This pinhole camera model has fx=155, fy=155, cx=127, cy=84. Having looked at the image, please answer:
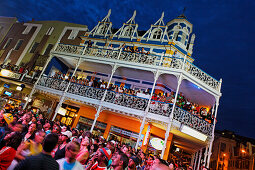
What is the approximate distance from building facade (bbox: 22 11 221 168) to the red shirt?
30.0 ft

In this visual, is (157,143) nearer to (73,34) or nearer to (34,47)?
(73,34)

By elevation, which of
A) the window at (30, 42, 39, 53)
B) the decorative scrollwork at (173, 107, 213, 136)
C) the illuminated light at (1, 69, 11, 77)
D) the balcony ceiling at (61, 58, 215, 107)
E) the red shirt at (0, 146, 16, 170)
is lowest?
the red shirt at (0, 146, 16, 170)

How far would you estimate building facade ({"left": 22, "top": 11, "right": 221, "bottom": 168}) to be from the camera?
11633 mm

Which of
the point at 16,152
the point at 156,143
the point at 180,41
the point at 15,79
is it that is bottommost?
the point at 16,152

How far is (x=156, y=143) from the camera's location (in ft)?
46.1

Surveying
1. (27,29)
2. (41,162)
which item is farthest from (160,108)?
(27,29)

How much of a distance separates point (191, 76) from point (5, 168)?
39.6ft

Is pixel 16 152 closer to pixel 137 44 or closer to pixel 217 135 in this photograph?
pixel 137 44

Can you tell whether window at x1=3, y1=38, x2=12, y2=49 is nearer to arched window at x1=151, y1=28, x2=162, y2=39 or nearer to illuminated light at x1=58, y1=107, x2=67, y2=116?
illuminated light at x1=58, y1=107, x2=67, y2=116

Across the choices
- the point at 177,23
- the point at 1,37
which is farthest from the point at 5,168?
the point at 1,37

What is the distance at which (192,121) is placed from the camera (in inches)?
448

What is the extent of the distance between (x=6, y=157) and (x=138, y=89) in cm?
1391

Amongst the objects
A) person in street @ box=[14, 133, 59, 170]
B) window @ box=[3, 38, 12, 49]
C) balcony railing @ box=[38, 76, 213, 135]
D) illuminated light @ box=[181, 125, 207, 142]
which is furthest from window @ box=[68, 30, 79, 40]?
person in street @ box=[14, 133, 59, 170]

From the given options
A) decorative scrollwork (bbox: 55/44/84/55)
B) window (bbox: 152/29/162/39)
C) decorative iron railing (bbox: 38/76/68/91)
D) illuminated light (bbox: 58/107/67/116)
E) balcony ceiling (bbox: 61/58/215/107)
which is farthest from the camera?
window (bbox: 152/29/162/39)
